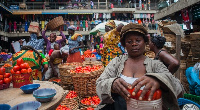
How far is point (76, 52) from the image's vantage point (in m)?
5.99

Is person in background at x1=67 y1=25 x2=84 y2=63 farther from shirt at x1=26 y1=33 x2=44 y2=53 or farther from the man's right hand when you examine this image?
the man's right hand

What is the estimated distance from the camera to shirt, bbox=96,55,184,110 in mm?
1174

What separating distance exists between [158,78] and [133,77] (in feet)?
1.18

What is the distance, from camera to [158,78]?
1110 mm

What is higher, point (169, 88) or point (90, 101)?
point (169, 88)

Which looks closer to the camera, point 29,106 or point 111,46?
point 29,106

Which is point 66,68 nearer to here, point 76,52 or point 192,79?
point 76,52

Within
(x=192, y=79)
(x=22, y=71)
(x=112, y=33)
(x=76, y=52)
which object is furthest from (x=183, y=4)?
(x=22, y=71)

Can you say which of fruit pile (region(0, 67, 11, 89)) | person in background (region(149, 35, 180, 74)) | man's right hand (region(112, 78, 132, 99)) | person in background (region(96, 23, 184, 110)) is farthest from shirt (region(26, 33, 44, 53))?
man's right hand (region(112, 78, 132, 99))

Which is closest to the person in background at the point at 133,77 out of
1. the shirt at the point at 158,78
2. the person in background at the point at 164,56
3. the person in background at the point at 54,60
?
the shirt at the point at 158,78

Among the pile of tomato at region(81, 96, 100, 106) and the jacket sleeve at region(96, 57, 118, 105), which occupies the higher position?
the jacket sleeve at region(96, 57, 118, 105)

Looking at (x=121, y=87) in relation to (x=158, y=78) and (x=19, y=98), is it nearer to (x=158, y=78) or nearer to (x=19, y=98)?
(x=158, y=78)

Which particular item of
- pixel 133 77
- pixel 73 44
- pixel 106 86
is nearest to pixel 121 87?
pixel 106 86

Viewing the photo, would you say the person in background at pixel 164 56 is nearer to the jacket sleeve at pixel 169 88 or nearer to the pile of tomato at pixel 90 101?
the jacket sleeve at pixel 169 88
